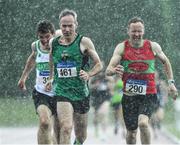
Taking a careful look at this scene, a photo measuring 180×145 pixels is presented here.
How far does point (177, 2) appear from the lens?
41281 mm

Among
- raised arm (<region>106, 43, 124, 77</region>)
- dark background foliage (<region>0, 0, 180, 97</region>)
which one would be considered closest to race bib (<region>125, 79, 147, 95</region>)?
raised arm (<region>106, 43, 124, 77</region>)

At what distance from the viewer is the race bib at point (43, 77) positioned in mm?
10898

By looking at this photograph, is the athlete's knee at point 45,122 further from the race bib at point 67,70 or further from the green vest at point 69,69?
the race bib at point 67,70

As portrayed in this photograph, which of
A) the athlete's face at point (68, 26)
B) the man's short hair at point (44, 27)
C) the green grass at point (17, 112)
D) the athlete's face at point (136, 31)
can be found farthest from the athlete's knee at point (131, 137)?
the green grass at point (17, 112)

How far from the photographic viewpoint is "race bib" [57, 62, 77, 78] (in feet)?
33.4

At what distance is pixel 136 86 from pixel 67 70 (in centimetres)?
102

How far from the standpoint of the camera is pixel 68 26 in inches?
403

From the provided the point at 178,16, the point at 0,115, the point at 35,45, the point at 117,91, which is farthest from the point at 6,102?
the point at 35,45

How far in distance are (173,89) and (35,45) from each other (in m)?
2.04

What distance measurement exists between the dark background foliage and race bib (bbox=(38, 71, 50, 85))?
26959 millimetres

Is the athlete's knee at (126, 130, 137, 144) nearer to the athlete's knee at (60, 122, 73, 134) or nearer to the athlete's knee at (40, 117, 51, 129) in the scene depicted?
the athlete's knee at (40, 117, 51, 129)

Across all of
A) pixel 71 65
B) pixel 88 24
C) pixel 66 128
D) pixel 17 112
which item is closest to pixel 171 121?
pixel 17 112

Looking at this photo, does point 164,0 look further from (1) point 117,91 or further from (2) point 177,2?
(1) point 117,91

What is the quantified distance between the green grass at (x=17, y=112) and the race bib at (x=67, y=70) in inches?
611
